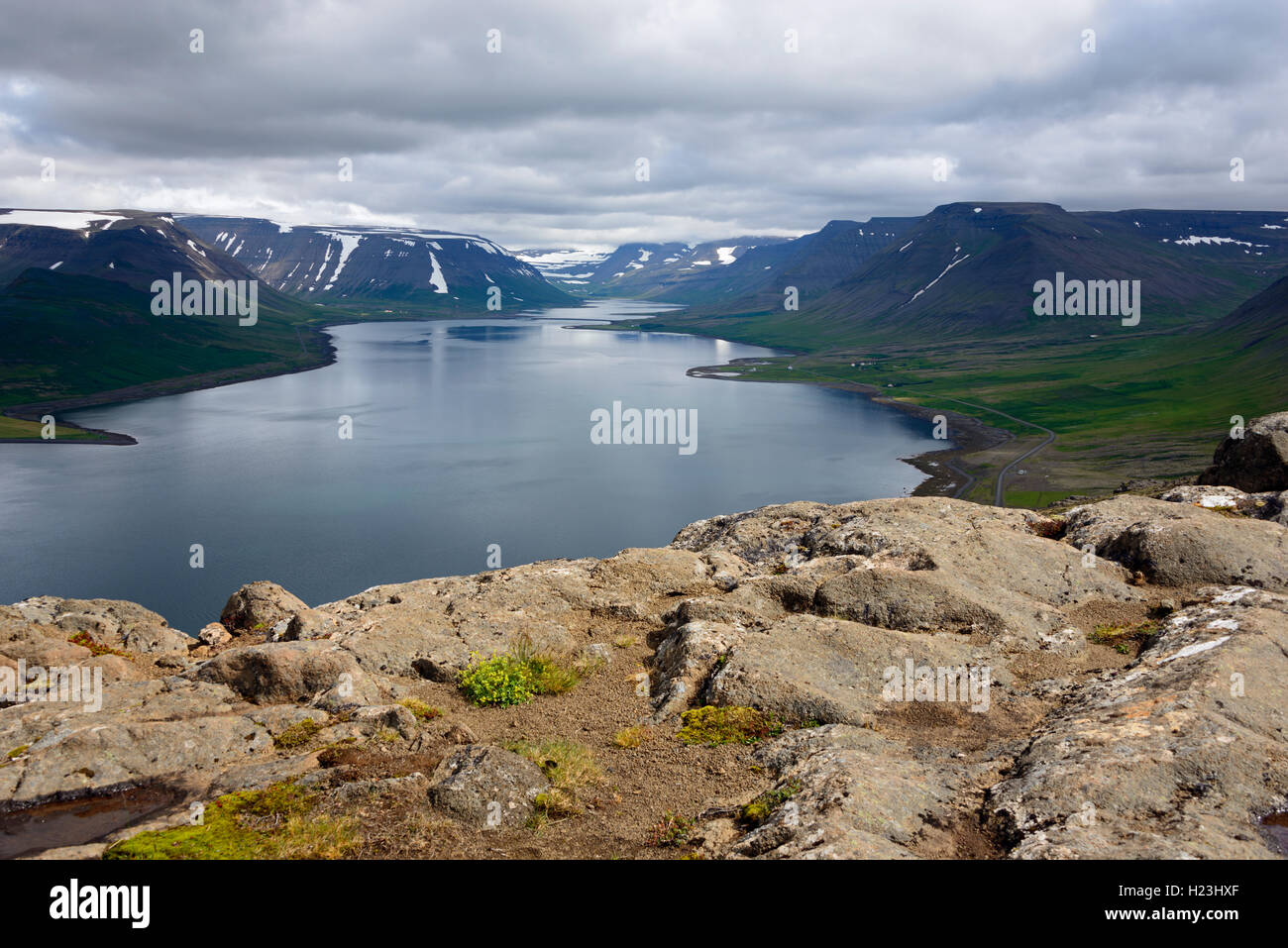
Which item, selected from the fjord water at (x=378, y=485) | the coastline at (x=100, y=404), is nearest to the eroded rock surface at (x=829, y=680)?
the fjord water at (x=378, y=485)

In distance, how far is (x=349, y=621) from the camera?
62.5 feet

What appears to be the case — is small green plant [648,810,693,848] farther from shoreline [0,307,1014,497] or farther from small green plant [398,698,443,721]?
shoreline [0,307,1014,497]

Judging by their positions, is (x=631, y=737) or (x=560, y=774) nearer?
(x=560, y=774)

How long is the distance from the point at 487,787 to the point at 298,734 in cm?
437

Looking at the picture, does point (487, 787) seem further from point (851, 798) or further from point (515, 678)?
point (851, 798)

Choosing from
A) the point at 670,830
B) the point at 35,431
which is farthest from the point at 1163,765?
the point at 35,431

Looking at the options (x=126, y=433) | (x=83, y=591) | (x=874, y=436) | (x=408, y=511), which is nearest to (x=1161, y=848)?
(x=83, y=591)

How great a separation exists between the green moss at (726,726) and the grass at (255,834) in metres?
5.88

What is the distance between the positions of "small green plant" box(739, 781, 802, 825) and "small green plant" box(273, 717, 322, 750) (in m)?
7.76

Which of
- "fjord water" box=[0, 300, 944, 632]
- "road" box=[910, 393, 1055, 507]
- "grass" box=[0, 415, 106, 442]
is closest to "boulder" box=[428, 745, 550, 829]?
"fjord water" box=[0, 300, 944, 632]

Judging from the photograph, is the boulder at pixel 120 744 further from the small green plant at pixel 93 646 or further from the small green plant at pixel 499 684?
the small green plant at pixel 93 646

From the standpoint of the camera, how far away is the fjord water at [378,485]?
68.2 m

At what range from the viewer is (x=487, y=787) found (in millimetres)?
11227

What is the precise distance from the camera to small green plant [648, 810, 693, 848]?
10258 mm
